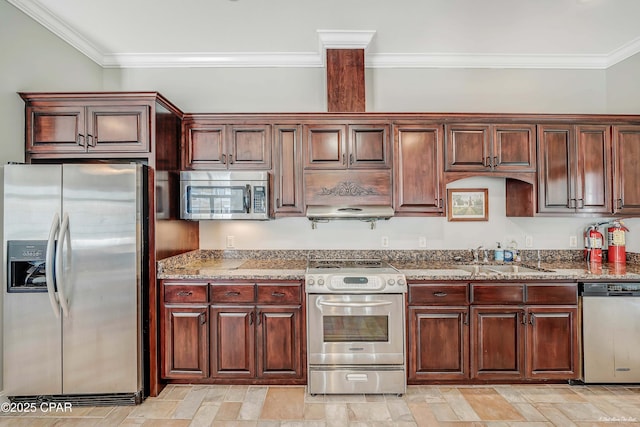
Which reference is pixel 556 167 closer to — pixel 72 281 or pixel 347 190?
pixel 347 190

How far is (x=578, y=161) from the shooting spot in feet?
10.4

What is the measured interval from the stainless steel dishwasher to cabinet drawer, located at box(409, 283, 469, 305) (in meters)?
0.97

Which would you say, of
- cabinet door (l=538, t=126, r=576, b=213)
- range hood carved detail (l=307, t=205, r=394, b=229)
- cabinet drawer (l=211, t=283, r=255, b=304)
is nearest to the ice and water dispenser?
cabinet drawer (l=211, t=283, r=255, b=304)

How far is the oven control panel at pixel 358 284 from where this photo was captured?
2.71m

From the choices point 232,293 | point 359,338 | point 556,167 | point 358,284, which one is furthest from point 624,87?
point 232,293

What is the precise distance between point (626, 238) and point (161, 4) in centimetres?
478

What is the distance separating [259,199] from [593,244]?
3.25 metres

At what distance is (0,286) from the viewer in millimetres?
2543

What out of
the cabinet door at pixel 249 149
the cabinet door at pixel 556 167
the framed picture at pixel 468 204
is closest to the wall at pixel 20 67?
the cabinet door at pixel 249 149

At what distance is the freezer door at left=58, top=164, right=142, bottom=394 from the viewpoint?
99.4 inches

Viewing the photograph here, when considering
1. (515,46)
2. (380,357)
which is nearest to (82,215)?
(380,357)

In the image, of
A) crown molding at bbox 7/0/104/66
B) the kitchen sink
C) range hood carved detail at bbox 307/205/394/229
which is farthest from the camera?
range hood carved detail at bbox 307/205/394/229

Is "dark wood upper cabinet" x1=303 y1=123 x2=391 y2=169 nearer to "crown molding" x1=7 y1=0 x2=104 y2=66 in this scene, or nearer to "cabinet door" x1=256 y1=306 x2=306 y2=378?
"cabinet door" x1=256 y1=306 x2=306 y2=378

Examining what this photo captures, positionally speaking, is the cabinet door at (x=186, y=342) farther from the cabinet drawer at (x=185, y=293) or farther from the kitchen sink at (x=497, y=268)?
the kitchen sink at (x=497, y=268)
